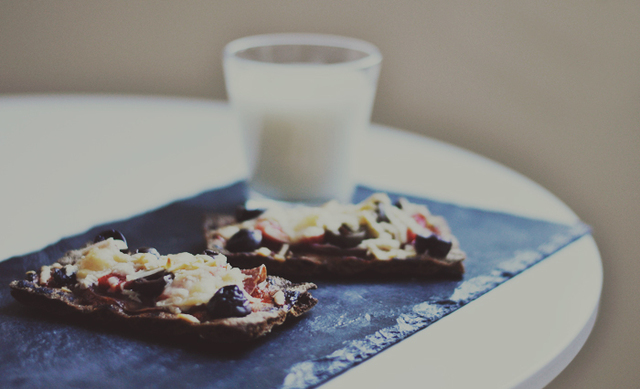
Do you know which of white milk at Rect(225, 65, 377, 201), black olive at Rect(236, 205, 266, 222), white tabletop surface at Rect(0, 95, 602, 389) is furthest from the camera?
white milk at Rect(225, 65, 377, 201)

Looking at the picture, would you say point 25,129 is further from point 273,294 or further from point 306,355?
point 306,355

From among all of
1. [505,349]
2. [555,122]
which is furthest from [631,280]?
[505,349]

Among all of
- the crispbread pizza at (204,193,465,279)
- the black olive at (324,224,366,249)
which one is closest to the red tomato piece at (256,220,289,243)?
the crispbread pizza at (204,193,465,279)

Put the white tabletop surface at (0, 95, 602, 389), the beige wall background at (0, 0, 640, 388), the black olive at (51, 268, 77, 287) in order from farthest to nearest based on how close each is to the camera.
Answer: the beige wall background at (0, 0, 640, 388) < the black olive at (51, 268, 77, 287) < the white tabletop surface at (0, 95, 602, 389)

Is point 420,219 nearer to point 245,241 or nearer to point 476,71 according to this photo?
point 245,241

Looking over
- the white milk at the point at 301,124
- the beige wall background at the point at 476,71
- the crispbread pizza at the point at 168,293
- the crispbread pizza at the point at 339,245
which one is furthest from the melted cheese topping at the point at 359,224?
the beige wall background at the point at 476,71

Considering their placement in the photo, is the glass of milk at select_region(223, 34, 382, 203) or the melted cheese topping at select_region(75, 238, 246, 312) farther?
the glass of milk at select_region(223, 34, 382, 203)

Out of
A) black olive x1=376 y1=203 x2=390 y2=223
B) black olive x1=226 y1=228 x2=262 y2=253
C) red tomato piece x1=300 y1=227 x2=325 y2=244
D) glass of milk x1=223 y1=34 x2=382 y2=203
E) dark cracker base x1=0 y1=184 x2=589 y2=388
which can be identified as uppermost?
glass of milk x1=223 y1=34 x2=382 y2=203

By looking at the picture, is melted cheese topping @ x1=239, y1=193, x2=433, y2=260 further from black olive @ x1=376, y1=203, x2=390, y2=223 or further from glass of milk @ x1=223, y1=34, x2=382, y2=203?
glass of milk @ x1=223, y1=34, x2=382, y2=203
